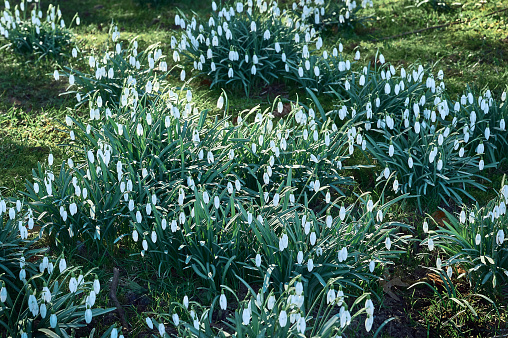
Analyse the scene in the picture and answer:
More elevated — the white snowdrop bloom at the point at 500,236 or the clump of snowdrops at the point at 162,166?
the clump of snowdrops at the point at 162,166

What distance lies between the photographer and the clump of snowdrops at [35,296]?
2.65 m

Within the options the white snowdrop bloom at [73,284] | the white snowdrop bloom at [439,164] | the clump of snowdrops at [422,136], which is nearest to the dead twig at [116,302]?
the white snowdrop bloom at [73,284]

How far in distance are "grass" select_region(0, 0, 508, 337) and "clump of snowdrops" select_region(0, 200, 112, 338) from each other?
0.32 meters

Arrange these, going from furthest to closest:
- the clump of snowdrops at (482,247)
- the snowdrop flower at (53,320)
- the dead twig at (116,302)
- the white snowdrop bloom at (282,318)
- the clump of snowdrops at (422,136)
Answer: the clump of snowdrops at (422,136) < the clump of snowdrops at (482,247) < the dead twig at (116,302) < the snowdrop flower at (53,320) < the white snowdrop bloom at (282,318)

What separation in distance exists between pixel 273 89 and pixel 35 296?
10.7ft

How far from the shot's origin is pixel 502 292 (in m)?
3.34

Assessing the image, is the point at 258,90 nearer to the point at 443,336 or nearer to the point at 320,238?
the point at 320,238

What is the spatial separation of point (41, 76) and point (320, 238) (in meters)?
3.85

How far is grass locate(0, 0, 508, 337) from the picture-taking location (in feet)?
10.6

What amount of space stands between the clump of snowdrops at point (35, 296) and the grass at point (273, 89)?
0.32 metres

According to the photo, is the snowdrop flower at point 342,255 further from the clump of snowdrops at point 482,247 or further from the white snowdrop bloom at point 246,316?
the white snowdrop bloom at point 246,316

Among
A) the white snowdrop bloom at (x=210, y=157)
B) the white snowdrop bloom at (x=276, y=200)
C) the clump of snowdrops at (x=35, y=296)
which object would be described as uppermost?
the white snowdrop bloom at (x=210, y=157)

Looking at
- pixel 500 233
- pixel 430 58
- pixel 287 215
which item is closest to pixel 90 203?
pixel 287 215

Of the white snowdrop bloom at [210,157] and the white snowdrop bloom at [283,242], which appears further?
the white snowdrop bloom at [210,157]
